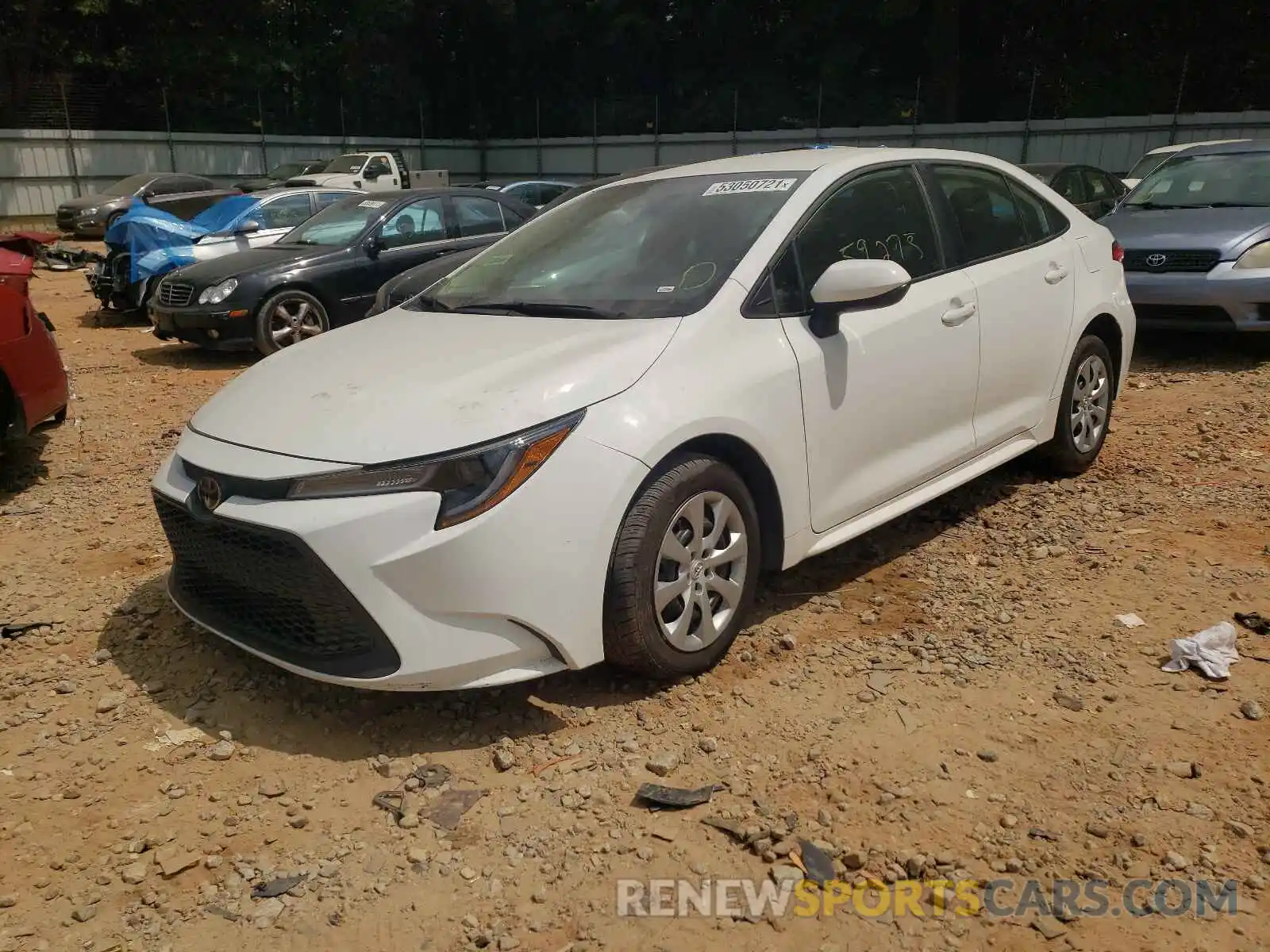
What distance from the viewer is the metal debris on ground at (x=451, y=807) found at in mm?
2705

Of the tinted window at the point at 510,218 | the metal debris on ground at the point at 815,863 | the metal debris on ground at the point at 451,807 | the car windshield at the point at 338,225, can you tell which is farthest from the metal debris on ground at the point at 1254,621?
the tinted window at the point at 510,218

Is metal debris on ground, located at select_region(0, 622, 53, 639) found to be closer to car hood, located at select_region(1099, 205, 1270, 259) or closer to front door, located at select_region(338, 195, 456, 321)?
front door, located at select_region(338, 195, 456, 321)

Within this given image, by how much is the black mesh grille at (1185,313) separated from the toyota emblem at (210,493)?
653 centimetres

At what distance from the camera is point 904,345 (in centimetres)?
383

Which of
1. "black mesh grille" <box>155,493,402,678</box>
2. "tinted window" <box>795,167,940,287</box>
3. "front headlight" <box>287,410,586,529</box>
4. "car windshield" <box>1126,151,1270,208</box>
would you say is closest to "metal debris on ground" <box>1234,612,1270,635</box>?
"tinted window" <box>795,167,940,287</box>

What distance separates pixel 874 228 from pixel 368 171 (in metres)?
19.9

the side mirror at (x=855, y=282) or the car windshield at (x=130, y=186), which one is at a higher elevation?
the side mirror at (x=855, y=282)

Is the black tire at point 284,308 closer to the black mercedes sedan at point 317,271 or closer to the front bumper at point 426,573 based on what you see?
the black mercedes sedan at point 317,271

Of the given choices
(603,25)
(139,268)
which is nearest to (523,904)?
(139,268)

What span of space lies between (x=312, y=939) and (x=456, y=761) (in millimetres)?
726

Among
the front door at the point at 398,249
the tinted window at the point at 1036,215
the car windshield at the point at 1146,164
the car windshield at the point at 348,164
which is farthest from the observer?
the car windshield at the point at 348,164

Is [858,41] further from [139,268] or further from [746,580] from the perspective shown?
[746,580]

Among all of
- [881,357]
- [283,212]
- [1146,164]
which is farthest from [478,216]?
[1146,164]

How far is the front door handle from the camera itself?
4.02 metres
